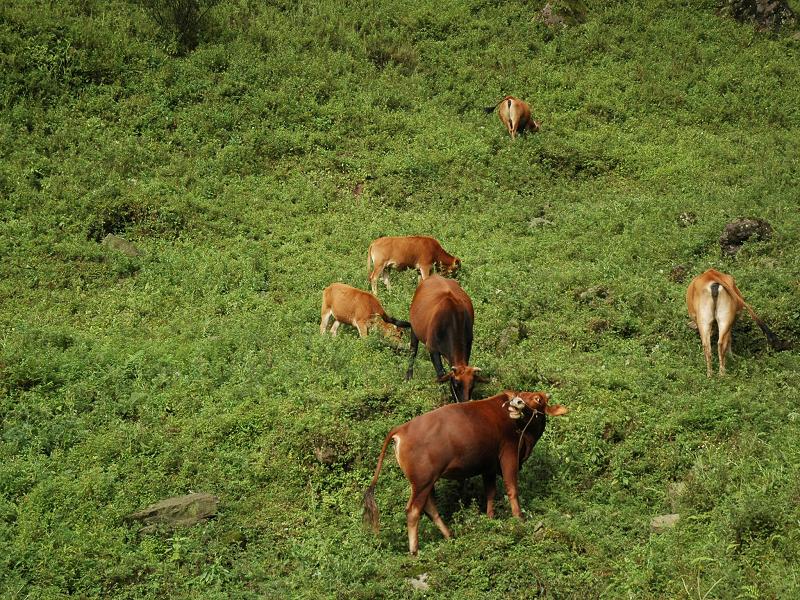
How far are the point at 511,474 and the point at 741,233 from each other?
886cm

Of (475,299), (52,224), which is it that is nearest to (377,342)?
(475,299)

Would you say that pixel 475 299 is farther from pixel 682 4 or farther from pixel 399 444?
pixel 682 4

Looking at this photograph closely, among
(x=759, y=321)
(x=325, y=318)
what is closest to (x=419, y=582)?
(x=759, y=321)

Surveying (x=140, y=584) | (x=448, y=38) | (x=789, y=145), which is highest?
(x=448, y=38)

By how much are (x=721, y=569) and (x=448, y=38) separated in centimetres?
2310

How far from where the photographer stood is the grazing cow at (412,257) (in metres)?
16.5

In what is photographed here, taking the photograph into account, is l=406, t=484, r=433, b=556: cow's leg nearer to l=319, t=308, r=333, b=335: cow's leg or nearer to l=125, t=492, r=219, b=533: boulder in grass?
l=125, t=492, r=219, b=533: boulder in grass

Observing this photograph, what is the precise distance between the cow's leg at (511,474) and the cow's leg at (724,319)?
A: 4350 millimetres

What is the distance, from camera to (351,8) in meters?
28.9

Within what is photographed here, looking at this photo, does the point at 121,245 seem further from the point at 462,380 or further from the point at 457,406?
the point at 457,406

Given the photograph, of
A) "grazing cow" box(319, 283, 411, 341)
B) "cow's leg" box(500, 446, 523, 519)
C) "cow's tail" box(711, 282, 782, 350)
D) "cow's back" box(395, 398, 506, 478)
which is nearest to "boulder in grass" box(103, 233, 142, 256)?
"grazing cow" box(319, 283, 411, 341)

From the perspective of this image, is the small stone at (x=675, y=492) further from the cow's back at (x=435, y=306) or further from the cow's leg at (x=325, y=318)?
the cow's leg at (x=325, y=318)

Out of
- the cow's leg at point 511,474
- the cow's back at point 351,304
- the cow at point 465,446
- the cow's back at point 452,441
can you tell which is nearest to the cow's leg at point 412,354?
the cow's back at point 351,304

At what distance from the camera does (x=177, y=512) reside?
396 inches
